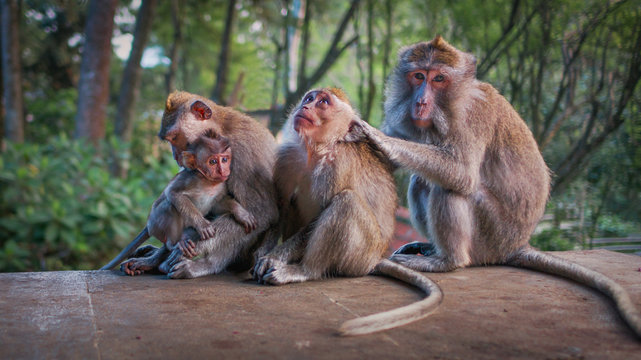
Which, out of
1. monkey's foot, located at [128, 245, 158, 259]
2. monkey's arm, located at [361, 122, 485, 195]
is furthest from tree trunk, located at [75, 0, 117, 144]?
monkey's arm, located at [361, 122, 485, 195]

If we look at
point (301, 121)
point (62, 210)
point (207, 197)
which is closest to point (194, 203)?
point (207, 197)

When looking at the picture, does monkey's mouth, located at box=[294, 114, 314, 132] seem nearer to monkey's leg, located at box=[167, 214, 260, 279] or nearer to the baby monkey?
the baby monkey

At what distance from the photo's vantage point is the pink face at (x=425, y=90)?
3.46 metres

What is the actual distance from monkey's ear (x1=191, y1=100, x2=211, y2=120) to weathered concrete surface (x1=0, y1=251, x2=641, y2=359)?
103 centimetres

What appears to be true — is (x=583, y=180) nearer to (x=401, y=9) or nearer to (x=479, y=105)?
(x=479, y=105)

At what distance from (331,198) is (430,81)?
106cm

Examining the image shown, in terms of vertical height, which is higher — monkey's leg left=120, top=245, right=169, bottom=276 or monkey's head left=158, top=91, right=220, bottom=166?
monkey's head left=158, top=91, right=220, bottom=166

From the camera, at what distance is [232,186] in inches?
135

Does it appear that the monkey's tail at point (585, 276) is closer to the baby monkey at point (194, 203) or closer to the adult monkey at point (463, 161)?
the adult monkey at point (463, 161)

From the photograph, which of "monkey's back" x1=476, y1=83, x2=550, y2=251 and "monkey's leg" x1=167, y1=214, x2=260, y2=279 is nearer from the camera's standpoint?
"monkey's leg" x1=167, y1=214, x2=260, y2=279

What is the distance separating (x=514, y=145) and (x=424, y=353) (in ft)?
6.49

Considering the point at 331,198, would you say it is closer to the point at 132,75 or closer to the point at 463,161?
the point at 463,161

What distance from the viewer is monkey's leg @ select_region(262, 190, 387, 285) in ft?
10.2

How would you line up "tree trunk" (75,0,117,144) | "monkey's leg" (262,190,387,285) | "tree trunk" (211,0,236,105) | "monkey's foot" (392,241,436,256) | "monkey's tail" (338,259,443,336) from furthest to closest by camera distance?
"tree trunk" (211,0,236,105) → "tree trunk" (75,0,117,144) → "monkey's foot" (392,241,436,256) → "monkey's leg" (262,190,387,285) → "monkey's tail" (338,259,443,336)
